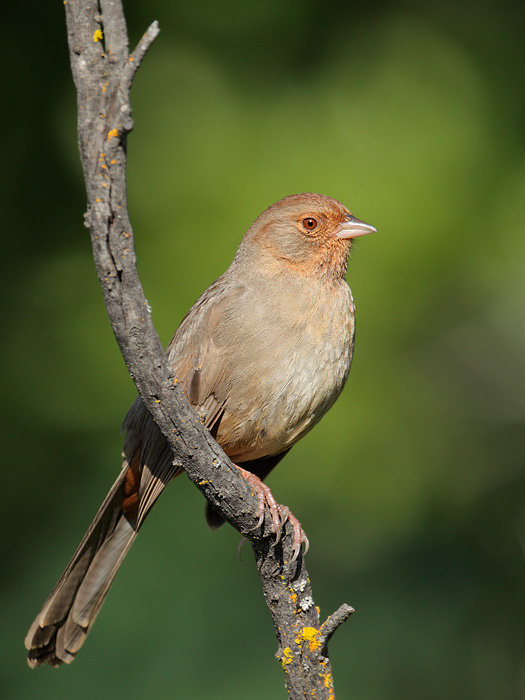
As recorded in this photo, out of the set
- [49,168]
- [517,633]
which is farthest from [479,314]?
[49,168]

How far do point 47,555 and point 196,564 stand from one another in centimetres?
104

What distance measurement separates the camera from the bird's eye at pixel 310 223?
4246 mm

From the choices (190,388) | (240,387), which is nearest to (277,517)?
(240,387)

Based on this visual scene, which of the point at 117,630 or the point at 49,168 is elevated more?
the point at 49,168

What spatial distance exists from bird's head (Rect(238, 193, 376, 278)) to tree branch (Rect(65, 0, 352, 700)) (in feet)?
A: 4.54

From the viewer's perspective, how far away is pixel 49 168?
19.2 ft

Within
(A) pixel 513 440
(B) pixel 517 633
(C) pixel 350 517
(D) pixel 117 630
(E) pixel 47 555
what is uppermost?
(A) pixel 513 440

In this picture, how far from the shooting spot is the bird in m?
3.66

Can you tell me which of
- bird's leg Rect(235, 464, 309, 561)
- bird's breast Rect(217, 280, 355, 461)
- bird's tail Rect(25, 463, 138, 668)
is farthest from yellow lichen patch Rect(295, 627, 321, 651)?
bird's tail Rect(25, 463, 138, 668)

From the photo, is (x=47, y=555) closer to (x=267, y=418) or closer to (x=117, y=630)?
(x=117, y=630)

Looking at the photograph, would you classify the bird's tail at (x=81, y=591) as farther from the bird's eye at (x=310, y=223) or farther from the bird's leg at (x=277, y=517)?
the bird's eye at (x=310, y=223)

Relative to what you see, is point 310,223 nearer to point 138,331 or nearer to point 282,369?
point 282,369

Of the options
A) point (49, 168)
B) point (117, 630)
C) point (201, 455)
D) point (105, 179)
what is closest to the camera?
point (105, 179)

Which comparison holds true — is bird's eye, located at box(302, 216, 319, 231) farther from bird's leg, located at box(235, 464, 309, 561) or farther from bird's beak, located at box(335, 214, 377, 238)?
bird's leg, located at box(235, 464, 309, 561)
